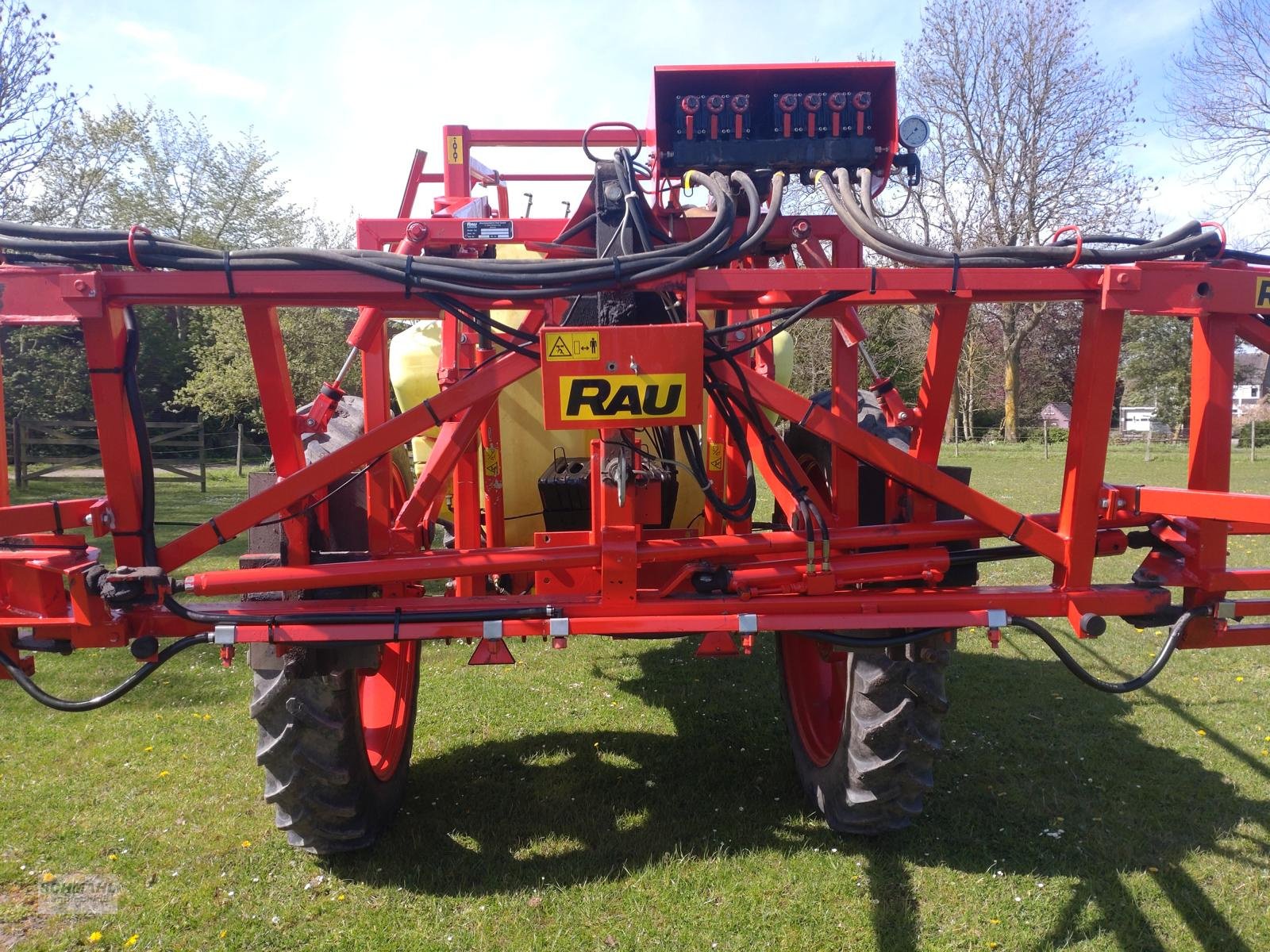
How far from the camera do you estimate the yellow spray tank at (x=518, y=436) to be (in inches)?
160

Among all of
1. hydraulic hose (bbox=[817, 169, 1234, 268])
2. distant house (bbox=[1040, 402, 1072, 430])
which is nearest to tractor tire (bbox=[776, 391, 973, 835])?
hydraulic hose (bbox=[817, 169, 1234, 268])

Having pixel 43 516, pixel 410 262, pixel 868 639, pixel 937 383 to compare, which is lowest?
pixel 868 639

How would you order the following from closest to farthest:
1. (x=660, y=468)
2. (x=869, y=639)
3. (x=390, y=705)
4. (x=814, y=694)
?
1. (x=869, y=639)
2. (x=660, y=468)
3. (x=390, y=705)
4. (x=814, y=694)

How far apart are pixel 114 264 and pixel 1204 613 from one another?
3396 millimetres

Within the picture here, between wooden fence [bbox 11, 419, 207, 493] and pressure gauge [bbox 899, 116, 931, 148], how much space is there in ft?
46.1

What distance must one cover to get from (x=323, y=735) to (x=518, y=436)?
1.55 m

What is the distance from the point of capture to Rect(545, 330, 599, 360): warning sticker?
237 cm

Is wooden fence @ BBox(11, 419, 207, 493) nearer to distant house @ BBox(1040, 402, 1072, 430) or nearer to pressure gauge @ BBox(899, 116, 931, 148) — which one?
pressure gauge @ BBox(899, 116, 931, 148)

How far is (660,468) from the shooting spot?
11.2 feet

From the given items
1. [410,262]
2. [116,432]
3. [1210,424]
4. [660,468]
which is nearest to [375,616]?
[116,432]

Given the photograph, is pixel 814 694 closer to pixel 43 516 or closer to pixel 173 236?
pixel 43 516

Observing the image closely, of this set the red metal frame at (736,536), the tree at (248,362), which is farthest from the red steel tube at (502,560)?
the tree at (248,362)

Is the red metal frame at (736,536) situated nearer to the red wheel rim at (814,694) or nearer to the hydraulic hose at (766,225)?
the hydraulic hose at (766,225)

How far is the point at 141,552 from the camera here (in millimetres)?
2666
